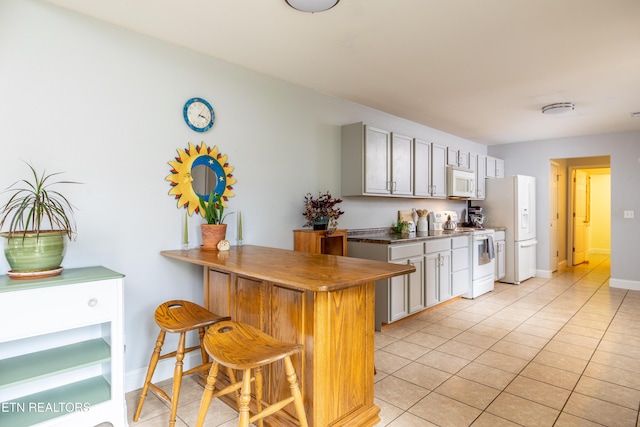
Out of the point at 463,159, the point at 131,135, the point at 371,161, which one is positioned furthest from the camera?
the point at 463,159

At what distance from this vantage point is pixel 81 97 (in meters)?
2.23

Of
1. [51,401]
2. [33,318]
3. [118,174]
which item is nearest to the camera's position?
[33,318]

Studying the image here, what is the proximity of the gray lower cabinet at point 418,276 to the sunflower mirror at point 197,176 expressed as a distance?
1.62 metres

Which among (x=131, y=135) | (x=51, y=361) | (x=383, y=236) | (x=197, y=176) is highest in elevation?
(x=131, y=135)

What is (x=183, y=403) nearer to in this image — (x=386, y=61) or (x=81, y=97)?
(x=81, y=97)

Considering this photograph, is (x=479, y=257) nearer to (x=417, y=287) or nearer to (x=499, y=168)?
(x=417, y=287)

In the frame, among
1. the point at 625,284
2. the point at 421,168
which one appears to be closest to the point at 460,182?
the point at 421,168

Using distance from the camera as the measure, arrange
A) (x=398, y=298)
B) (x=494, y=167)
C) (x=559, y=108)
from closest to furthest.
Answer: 1. (x=398, y=298)
2. (x=559, y=108)
3. (x=494, y=167)

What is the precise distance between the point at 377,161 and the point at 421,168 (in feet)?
3.06

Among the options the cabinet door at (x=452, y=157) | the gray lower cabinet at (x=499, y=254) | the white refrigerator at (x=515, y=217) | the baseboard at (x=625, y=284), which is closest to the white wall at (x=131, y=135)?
the cabinet door at (x=452, y=157)

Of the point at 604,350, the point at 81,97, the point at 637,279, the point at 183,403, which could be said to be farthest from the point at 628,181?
the point at 81,97

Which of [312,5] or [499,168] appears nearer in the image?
[312,5]

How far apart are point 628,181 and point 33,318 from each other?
7.17 meters

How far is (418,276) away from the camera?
391 centimetres
